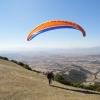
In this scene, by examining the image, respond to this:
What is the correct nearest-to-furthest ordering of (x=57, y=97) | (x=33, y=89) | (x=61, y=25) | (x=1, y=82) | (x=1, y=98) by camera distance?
(x=1, y=98)
(x=57, y=97)
(x=33, y=89)
(x=1, y=82)
(x=61, y=25)

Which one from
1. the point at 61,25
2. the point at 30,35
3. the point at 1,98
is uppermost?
the point at 61,25

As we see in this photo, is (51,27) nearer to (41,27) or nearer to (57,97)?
(41,27)

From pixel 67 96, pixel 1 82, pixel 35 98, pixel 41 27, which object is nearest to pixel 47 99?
pixel 35 98

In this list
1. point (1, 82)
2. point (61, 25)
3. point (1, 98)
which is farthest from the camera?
point (61, 25)

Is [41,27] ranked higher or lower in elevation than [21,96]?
higher

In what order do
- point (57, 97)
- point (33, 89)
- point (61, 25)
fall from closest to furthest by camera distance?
point (57, 97)
point (33, 89)
point (61, 25)

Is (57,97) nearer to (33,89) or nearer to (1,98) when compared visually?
(33,89)

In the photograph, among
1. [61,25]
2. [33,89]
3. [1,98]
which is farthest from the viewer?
[61,25]

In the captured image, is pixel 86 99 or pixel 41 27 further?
pixel 41 27

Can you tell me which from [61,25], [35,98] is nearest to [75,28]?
[61,25]
